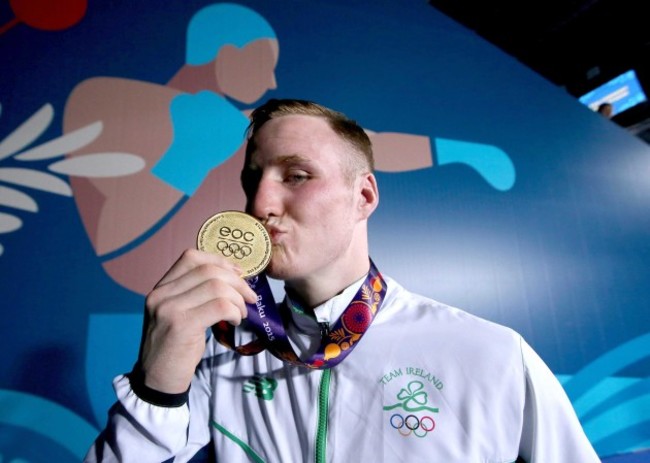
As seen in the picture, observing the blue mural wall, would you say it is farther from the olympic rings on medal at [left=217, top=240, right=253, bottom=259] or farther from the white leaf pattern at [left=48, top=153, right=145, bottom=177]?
the olympic rings on medal at [left=217, top=240, right=253, bottom=259]

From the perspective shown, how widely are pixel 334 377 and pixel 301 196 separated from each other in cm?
50

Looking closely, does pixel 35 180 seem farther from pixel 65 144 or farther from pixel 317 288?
pixel 317 288

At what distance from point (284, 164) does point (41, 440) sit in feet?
5.73

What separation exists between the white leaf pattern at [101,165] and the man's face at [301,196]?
52.2 inches

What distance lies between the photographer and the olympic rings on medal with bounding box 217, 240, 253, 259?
97cm

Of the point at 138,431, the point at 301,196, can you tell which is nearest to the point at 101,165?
the point at 301,196

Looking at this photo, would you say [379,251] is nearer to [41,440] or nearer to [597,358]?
[597,358]

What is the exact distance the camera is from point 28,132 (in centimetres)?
214

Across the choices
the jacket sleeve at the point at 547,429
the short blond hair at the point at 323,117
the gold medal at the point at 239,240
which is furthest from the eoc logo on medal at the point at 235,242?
the jacket sleeve at the point at 547,429

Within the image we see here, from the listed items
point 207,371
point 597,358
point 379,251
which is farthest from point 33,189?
point 597,358

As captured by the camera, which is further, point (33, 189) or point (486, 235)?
point (486, 235)

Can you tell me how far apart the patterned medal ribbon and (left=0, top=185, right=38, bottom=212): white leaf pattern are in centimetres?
160

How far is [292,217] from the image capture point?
3.61 ft

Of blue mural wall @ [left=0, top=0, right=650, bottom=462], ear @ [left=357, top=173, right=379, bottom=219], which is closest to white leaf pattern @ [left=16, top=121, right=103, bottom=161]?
blue mural wall @ [left=0, top=0, right=650, bottom=462]
